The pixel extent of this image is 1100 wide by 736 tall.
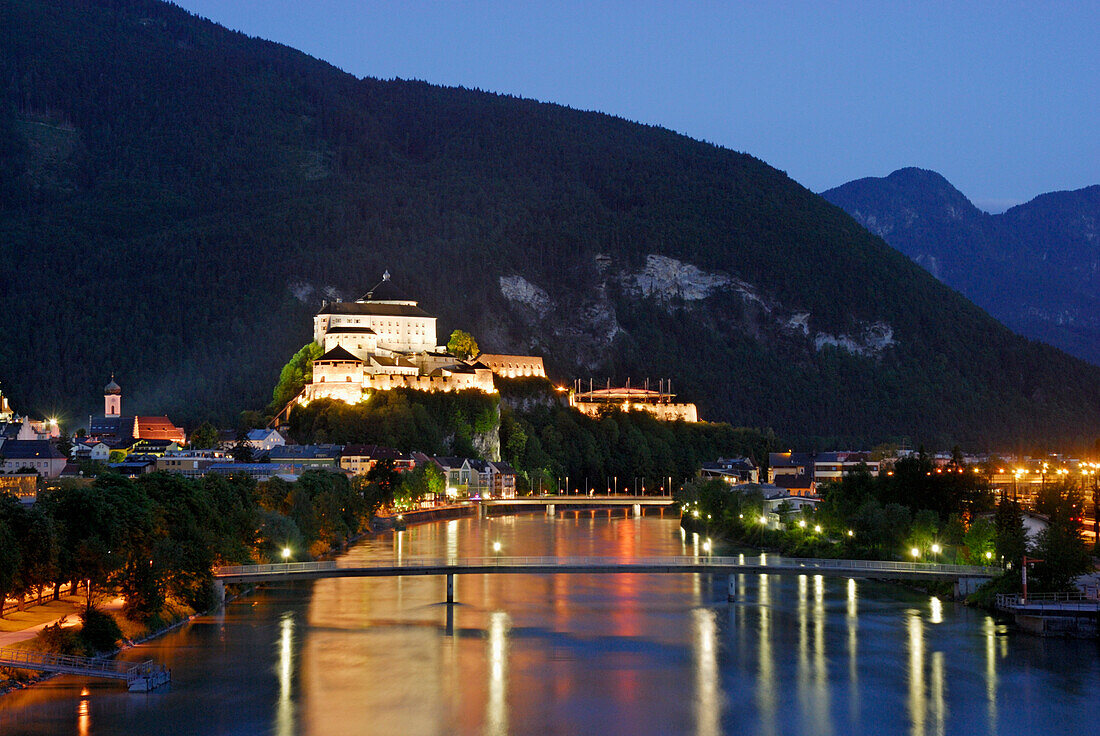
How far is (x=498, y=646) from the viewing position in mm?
39125

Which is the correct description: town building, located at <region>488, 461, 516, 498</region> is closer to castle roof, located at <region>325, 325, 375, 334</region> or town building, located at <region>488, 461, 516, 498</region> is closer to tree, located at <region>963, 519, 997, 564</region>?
castle roof, located at <region>325, 325, 375, 334</region>

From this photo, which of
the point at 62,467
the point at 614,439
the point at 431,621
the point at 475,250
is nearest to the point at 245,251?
the point at 475,250

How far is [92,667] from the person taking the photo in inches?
1309

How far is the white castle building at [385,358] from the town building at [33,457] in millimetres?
31075

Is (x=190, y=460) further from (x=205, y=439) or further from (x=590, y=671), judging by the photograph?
(x=590, y=671)

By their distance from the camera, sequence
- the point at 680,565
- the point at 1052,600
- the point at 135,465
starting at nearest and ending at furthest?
the point at 1052,600
the point at 680,565
the point at 135,465

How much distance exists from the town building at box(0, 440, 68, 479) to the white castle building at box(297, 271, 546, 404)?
31075 millimetres

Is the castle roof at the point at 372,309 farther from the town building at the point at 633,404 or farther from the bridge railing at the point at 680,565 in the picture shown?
the bridge railing at the point at 680,565

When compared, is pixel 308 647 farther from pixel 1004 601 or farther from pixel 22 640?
pixel 1004 601

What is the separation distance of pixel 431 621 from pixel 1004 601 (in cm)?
1820

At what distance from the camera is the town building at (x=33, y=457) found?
7150cm

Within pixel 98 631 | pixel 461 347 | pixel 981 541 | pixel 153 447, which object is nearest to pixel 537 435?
pixel 461 347

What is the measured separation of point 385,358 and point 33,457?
1637 inches

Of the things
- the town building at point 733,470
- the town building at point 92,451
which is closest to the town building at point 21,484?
the town building at point 92,451
